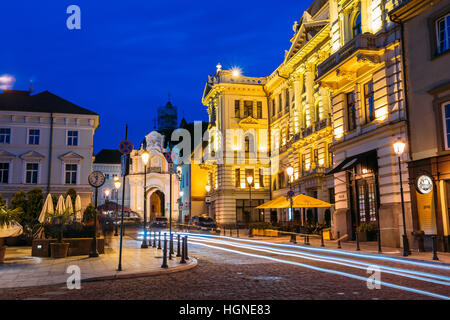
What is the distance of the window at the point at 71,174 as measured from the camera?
2002 inches

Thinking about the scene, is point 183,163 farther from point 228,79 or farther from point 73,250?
point 73,250

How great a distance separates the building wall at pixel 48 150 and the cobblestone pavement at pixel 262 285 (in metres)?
40.3

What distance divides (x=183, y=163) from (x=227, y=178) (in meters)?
22.0

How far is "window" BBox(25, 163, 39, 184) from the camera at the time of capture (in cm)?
4994

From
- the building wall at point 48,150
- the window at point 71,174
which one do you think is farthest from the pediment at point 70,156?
the window at point 71,174

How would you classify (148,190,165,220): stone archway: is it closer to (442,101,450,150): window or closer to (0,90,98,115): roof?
(0,90,98,115): roof

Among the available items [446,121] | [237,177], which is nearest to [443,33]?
[446,121]

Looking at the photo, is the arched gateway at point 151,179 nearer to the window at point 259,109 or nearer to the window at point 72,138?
the window at point 72,138

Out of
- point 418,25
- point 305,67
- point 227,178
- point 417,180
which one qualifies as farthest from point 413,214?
point 227,178

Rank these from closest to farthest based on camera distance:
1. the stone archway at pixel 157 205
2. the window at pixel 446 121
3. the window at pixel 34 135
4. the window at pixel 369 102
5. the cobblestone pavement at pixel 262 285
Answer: the cobblestone pavement at pixel 262 285 < the window at pixel 446 121 < the window at pixel 369 102 < the window at pixel 34 135 < the stone archway at pixel 157 205

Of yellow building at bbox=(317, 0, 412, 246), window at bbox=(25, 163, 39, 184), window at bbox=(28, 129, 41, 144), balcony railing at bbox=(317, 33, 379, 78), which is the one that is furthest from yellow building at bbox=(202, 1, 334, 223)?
window at bbox=(28, 129, 41, 144)

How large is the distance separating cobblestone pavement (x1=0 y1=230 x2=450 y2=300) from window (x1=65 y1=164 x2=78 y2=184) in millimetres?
40233

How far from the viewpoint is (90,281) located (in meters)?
11.4

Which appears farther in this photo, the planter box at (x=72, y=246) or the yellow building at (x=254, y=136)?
the yellow building at (x=254, y=136)
